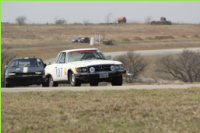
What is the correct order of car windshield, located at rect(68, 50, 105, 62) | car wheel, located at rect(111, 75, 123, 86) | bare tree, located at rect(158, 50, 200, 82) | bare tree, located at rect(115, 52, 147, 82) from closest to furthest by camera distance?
car wheel, located at rect(111, 75, 123, 86) < car windshield, located at rect(68, 50, 105, 62) < bare tree, located at rect(158, 50, 200, 82) < bare tree, located at rect(115, 52, 147, 82)

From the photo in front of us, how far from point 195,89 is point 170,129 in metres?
4.71

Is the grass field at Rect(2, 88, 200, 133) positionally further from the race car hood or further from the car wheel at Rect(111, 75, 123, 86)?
the car wheel at Rect(111, 75, 123, 86)

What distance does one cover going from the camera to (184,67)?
51844mm

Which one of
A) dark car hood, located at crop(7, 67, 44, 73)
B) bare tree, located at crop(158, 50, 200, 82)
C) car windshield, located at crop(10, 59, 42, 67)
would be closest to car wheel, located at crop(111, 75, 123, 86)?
dark car hood, located at crop(7, 67, 44, 73)

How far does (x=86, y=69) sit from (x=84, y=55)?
53.4 inches

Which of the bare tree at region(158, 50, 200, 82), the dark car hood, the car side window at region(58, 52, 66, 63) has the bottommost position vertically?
the bare tree at region(158, 50, 200, 82)

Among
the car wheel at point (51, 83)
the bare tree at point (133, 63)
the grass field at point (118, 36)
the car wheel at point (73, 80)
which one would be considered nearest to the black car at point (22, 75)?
the car wheel at point (51, 83)

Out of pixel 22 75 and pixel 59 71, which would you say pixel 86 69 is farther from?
pixel 22 75

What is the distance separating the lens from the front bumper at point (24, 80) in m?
22.2

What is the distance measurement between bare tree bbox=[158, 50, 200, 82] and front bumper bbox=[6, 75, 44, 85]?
88.4 feet

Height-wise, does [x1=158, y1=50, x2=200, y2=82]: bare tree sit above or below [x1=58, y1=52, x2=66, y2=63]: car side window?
below

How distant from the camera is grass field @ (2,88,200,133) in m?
10.1

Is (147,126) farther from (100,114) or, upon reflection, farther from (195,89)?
(195,89)

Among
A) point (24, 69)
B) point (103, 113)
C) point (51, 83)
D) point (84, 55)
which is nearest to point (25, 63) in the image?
point (24, 69)
